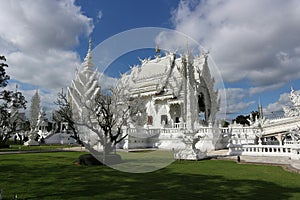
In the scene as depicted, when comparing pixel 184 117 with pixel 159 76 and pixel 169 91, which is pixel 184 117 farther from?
pixel 159 76

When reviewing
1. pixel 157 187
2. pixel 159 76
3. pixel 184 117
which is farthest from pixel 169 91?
pixel 157 187

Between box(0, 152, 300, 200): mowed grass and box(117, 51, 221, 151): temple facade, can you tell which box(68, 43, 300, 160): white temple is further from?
box(0, 152, 300, 200): mowed grass

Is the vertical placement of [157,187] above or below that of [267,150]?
below

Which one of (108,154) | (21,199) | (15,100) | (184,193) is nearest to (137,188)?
(184,193)

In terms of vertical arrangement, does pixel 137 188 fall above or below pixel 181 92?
below

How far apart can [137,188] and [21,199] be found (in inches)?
123

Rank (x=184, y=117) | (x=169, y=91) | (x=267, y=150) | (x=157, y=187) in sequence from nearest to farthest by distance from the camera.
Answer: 1. (x=157, y=187)
2. (x=267, y=150)
3. (x=184, y=117)
4. (x=169, y=91)

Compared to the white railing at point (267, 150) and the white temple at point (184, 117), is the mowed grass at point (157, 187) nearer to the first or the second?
the white railing at point (267, 150)

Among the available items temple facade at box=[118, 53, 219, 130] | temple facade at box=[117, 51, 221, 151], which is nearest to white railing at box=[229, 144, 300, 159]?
temple facade at box=[117, 51, 221, 151]

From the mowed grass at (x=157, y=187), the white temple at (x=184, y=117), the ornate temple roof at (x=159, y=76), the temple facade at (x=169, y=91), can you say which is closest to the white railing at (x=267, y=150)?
the white temple at (x=184, y=117)

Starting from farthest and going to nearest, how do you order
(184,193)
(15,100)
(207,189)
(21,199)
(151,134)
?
(151,134)
(15,100)
(207,189)
(184,193)
(21,199)

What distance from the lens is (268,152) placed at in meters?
16.1

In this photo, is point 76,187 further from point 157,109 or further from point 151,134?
point 157,109

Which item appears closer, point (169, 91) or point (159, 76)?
point (169, 91)
